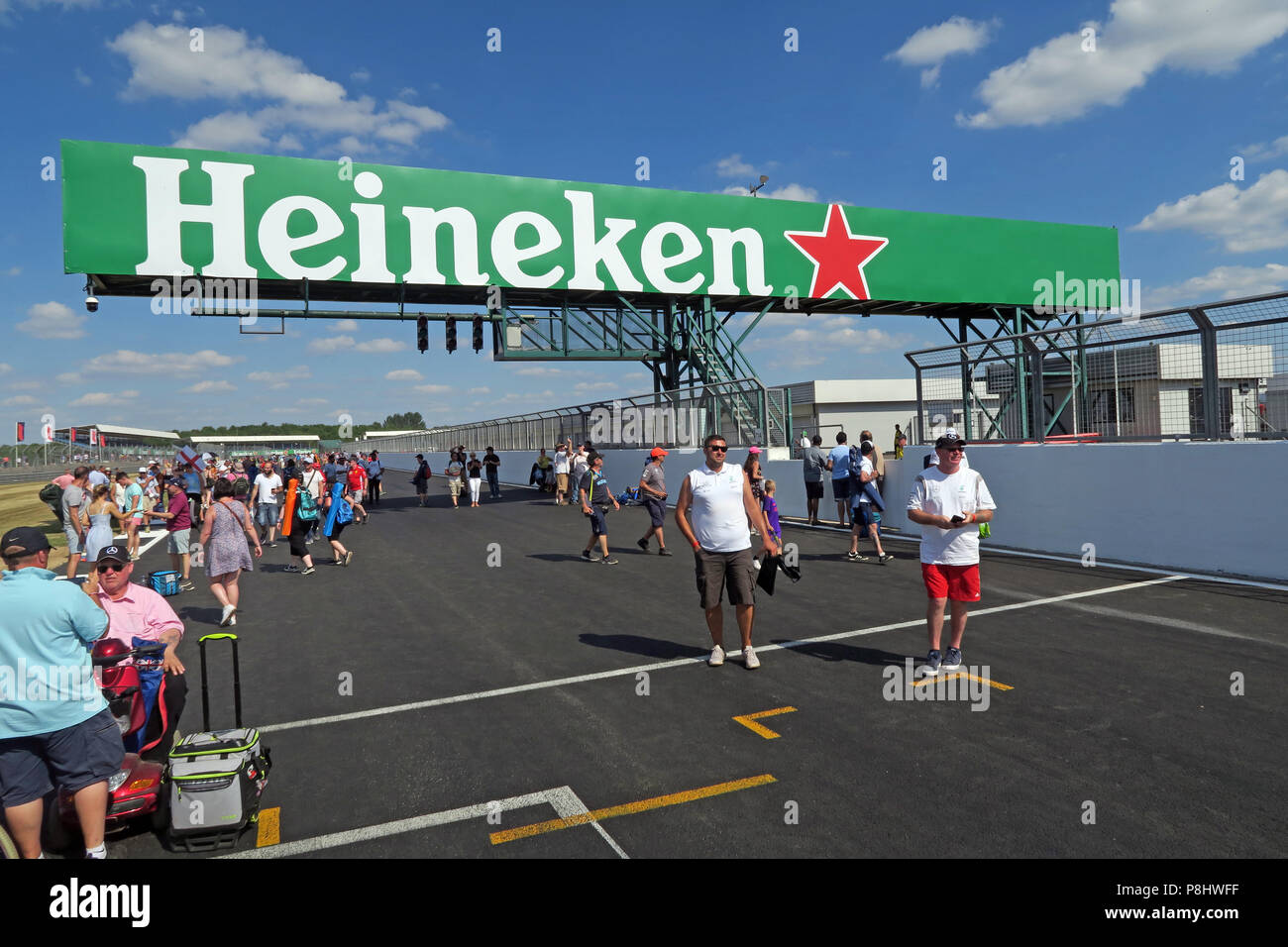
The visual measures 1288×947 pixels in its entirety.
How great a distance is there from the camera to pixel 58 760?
333 cm

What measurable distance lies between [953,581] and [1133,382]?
623cm

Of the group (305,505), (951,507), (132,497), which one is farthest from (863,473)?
(132,497)

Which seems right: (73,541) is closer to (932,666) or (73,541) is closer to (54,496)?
(54,496)

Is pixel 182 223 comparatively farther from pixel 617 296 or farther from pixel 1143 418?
pixel 1143 418

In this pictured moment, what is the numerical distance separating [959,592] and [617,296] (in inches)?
730

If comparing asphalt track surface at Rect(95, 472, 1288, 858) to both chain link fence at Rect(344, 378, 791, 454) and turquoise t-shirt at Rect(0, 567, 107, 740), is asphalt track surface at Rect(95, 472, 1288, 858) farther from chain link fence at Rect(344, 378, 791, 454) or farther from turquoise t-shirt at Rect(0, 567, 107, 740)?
chain link fence at Rect(344, 378, 791, 454)

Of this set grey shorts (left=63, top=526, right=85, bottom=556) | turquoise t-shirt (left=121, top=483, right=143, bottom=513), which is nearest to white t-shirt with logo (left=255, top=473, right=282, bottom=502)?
turquoise t-shirt (left=121, top=483, right=143, bottom=513)

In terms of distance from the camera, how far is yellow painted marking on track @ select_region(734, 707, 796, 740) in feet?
15.8

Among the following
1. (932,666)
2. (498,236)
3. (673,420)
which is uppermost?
(498,236)

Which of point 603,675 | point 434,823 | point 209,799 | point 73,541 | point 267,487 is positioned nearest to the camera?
point 209,799

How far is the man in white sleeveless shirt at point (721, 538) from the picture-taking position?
20.4 ft

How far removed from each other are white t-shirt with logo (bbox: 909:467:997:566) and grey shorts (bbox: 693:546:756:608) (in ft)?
4.37
